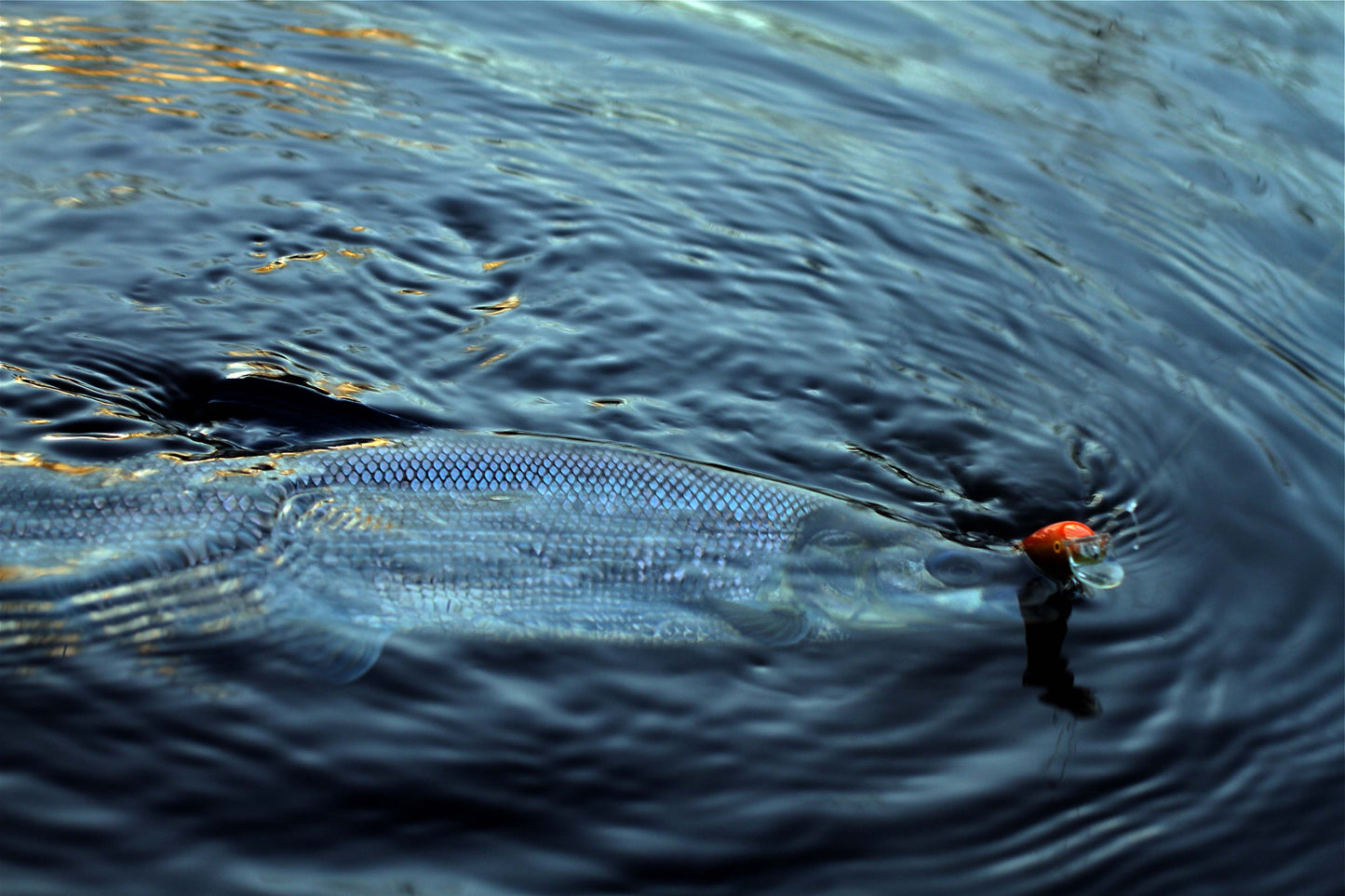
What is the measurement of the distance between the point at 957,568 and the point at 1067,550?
1.45ft

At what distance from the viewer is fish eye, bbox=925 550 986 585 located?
4965 millimetres

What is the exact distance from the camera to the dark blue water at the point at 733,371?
401cm

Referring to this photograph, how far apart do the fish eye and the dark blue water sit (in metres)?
0.23

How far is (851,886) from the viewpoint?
153 inches

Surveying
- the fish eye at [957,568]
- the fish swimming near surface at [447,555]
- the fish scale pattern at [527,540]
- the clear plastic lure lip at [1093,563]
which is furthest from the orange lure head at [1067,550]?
the fish scale pattern at [527,540]

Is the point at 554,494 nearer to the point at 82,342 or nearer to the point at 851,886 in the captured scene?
the point at 851,886

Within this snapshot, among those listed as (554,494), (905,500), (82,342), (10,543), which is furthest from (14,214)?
(905,500)

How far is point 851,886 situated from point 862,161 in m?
6.18

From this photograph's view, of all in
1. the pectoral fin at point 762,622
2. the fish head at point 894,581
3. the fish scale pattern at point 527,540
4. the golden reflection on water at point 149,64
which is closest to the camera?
the fish scale pattern at point 527,540

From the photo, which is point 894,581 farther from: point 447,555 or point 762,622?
point 447,555

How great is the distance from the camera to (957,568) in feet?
16.3

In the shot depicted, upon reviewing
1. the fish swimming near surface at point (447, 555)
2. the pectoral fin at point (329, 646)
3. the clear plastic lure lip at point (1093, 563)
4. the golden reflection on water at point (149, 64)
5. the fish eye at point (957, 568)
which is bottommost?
the golden reflection on water at point (149, 64)

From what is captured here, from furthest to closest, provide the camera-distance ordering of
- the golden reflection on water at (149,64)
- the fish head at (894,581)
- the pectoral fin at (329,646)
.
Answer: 1. the golden reflection on water at (149,64)
2. the fish head at (894,581)
3. the pectoral fin at (329,646)

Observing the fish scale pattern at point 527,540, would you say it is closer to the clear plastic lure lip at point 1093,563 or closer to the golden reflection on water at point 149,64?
the clear plastic lure lip at point 1093,563
